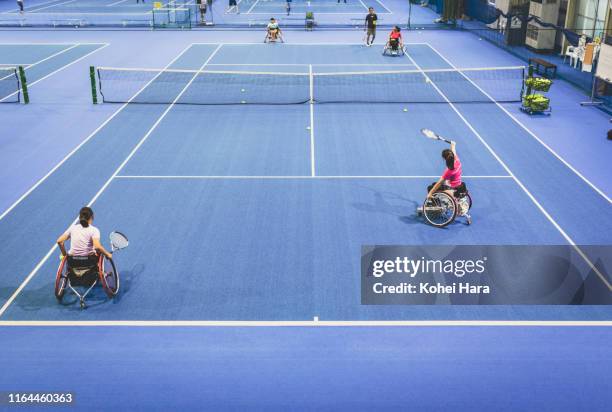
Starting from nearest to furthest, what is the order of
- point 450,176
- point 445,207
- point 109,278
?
point 109,278 < point 450,176 < point 445,207

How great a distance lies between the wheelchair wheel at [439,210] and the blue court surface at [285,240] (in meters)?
0.22

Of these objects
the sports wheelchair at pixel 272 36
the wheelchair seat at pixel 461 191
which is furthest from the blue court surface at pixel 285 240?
the sports wheelchair at pixel 272 36

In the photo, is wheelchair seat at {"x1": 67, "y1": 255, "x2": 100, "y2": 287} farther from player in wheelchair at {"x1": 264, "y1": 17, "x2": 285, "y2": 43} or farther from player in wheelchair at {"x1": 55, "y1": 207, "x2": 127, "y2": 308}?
player in wheelchair at {"x1": 264, "y1": 17, "x2": 285, "y2": 43}

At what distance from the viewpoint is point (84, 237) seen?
8.81m

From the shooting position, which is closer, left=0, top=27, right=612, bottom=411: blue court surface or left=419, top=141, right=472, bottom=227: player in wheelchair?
left=0, top=27, right=612, bottom=411: blue court surface

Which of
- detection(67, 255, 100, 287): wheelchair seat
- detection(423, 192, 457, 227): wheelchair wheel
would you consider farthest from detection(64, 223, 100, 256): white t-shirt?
detection(423, 192, 457, 227): wheelchair wheel

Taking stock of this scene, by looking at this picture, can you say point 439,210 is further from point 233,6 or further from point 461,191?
point 233,6

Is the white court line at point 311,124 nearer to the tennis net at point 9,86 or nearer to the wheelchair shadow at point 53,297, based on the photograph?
→ the wheelchair shadow at point 53,297

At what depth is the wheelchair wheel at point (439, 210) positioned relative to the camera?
37.6 ft

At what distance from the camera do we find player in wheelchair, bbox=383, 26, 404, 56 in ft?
89.7

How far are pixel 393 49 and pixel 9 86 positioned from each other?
15.9 metres

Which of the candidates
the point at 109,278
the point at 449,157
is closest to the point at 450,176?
the point at 449,157

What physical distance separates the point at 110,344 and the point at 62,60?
21781 millimetres

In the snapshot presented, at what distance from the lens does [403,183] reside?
13.7 m
